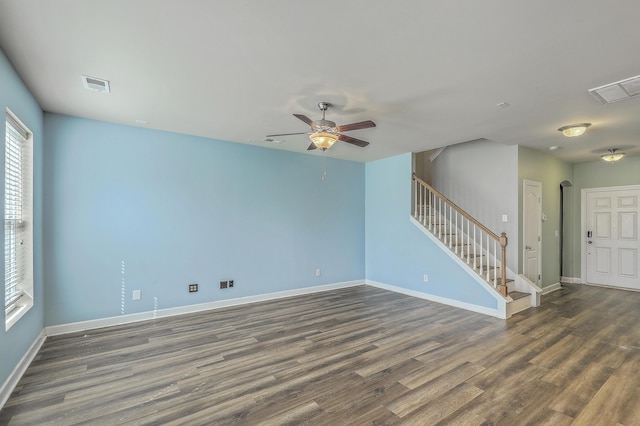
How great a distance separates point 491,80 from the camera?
297 cm

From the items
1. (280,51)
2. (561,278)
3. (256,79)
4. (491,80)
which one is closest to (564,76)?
(491,80)

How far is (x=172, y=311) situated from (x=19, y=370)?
6.31ft

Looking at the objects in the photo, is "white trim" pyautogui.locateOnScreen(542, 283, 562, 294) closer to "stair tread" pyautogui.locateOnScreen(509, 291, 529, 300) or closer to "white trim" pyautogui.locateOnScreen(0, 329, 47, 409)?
"stair tread" pyautogui.locateOnScreen(509, 291, 529, 300)

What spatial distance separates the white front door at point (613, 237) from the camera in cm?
647

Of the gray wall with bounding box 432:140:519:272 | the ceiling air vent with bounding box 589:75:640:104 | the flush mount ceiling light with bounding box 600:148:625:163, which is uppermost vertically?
the ceiling air vent with bounding box 589:75:640:104

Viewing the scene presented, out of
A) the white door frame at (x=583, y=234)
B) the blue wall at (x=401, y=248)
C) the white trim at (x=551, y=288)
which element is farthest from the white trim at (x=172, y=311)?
the white door frame at (x=583, y=234)

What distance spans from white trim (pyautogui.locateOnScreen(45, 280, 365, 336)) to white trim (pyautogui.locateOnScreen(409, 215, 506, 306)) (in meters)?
2.13

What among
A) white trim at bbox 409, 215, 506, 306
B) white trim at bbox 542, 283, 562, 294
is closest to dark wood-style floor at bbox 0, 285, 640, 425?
white trim at bbox 409, 215, 506, 306

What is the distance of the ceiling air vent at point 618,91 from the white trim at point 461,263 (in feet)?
9.29

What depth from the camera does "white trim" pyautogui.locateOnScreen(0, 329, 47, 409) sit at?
98.8 inches

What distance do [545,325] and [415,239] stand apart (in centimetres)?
238

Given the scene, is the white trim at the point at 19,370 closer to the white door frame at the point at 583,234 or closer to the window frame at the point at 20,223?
the window frame at the point at 20,223

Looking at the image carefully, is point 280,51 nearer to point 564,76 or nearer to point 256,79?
point 256,79

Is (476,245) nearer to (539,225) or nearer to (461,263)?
(461,263)
